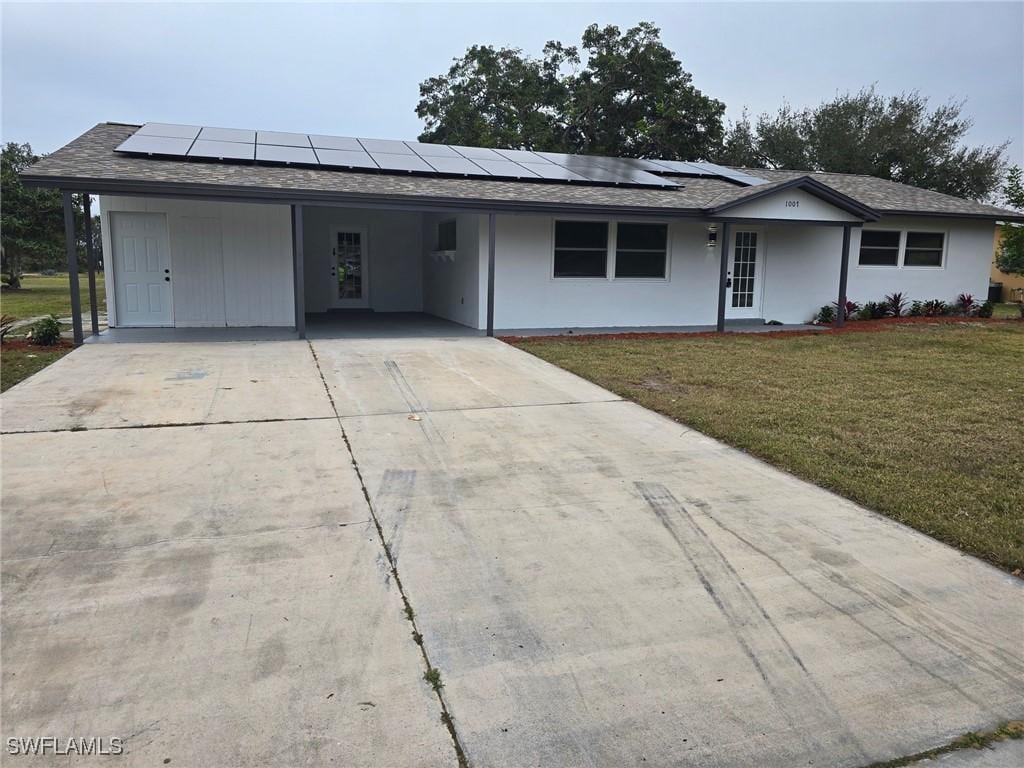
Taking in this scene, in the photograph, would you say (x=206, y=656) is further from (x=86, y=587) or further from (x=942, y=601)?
(x=942, y=601)

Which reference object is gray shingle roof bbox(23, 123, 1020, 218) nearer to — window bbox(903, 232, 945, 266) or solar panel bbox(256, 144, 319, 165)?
solar panel bbox(256, 144, 319, 165)

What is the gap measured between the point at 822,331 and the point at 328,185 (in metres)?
10.5

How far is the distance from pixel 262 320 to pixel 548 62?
78.6 feet

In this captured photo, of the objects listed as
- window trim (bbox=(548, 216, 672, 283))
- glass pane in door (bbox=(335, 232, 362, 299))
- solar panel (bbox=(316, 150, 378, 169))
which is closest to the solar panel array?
solar panel (bbox=(316, 150, 378, 169))

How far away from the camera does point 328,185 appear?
38.8ft

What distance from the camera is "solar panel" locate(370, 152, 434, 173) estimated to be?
13773 millimetres

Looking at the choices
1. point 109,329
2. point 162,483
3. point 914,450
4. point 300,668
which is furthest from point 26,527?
point 109,329

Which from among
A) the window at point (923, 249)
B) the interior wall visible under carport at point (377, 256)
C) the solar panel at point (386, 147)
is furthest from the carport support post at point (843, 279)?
the interior wall visible under carport at point (377, 256)

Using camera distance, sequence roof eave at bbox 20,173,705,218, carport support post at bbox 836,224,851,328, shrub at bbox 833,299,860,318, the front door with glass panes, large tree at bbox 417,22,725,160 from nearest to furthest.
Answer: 1. roof eave at bbox 20,173,705,218
2. carport support post at bbox 836,224,851,328
3. shrub at bbox 833,299,860,318
4. the front door with glass panes
5. large tree at bbox 417,22,725,160

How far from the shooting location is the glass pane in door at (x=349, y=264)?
56.0 feet

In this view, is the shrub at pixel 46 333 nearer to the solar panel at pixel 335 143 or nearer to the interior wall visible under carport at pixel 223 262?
the interior wall visible under carport at pixel 223 262

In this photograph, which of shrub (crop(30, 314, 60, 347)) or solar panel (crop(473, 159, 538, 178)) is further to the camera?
solar panel (crop(473, 159, 538, 178))

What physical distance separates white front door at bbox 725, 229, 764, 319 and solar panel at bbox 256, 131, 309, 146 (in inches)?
391

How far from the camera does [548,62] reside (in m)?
32.3
